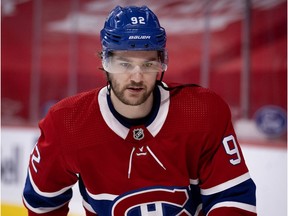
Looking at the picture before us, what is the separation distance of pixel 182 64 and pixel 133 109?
7.03 ft

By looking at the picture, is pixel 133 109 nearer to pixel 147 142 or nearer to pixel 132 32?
pixel 147 142

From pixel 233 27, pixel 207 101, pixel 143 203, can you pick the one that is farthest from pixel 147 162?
pixel 233 27

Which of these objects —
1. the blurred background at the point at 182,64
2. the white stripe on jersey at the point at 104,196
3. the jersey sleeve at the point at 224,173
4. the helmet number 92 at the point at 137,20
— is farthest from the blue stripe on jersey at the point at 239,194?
the blurred background at the point at 182,64

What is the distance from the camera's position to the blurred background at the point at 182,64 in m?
2.75

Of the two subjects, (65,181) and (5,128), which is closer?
(65,181)

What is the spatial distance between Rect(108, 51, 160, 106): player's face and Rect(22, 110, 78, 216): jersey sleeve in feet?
0.78

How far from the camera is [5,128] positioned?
10.7 feet

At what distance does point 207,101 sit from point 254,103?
1701mm

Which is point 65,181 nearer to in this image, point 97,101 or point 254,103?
point 97,101

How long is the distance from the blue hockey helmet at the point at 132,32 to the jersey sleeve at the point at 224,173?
0.24 meters

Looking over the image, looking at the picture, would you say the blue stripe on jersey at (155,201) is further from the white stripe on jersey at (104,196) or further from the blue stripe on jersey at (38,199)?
the blue stripe on jersey at (38,199)

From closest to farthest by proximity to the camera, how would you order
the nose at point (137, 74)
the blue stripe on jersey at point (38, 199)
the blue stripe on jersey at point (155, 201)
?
1. the nose at point (137, 74)
2. the blue stripe on jersey at point (155, 201)
3. the blue stripe on jersey at point (38, 199)

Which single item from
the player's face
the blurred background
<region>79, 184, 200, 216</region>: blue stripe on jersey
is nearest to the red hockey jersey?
<region>79, 184, 200, 216</region>: blue stripe on jersey

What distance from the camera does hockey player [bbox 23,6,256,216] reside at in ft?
4.86
